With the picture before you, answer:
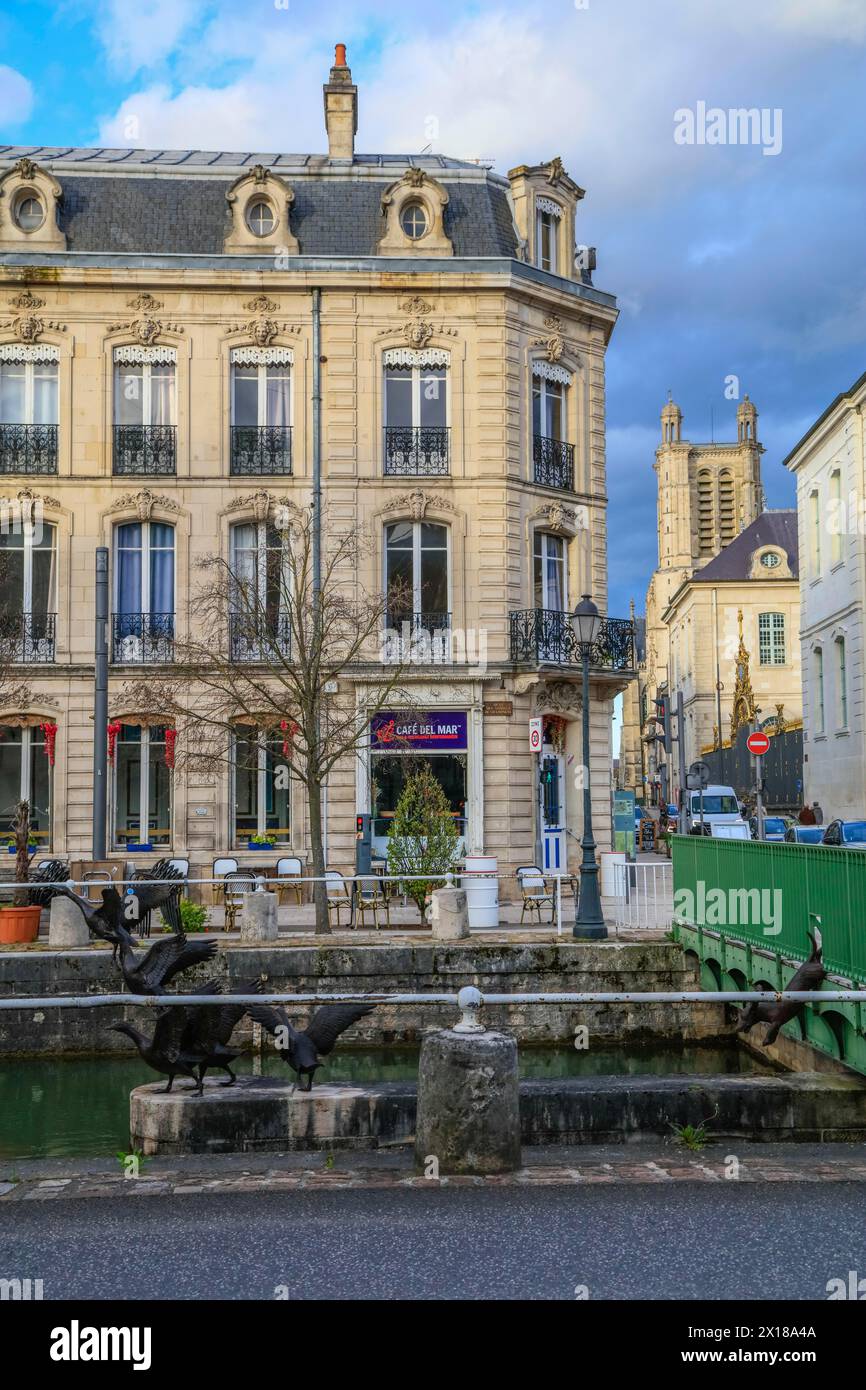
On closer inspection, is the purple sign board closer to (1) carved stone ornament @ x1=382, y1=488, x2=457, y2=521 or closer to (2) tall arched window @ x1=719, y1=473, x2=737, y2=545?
(1) carved stone ornament @ x1=382, y1=488, x2=457, y2=521

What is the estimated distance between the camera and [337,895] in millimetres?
21391

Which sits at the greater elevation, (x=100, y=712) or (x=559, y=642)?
(x=559, y=642)

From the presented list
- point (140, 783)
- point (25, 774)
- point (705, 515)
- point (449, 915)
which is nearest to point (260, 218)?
point (140, 783)

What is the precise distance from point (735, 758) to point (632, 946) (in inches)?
1700

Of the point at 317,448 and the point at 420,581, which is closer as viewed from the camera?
the point at 317,448

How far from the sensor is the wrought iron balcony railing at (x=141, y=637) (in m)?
24.9

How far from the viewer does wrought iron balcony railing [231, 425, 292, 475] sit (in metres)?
25.3

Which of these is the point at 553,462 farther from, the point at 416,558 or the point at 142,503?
the point at 142,503

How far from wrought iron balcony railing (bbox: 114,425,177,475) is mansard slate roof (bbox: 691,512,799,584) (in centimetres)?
5559

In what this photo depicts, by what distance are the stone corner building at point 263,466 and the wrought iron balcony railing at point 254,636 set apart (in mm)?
220

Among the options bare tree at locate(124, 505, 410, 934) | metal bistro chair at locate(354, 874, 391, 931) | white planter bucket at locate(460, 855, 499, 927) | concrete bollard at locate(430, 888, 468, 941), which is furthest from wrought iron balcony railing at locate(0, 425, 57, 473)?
concrete bollard at locate(430, 888, 468, 941)

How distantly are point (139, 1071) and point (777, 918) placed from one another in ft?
23.4

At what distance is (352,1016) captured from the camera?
8.94 meters
